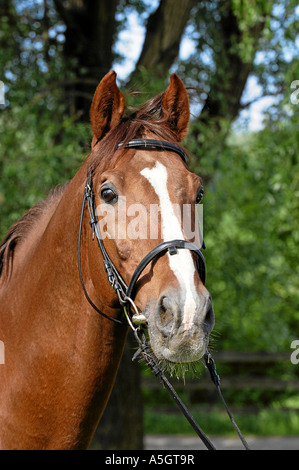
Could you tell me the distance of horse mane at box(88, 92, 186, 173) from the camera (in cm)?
249

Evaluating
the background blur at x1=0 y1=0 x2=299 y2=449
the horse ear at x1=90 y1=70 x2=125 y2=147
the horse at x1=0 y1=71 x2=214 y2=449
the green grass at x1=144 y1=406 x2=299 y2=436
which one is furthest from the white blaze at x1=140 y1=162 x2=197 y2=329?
the green grass at x1=144 y1=406 x2=299 y2=436

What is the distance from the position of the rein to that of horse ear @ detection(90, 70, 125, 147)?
0.20 meters

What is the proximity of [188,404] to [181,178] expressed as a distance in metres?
10.9

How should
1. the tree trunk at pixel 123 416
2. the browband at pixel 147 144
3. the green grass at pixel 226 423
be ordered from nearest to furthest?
the browband at pixel 147 144, the tree trunk at pixel 123 416, the green grass at pixel 226 423

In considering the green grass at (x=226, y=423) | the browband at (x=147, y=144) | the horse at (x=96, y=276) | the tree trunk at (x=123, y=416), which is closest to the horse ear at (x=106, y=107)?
the horse at (x=96, y=276)

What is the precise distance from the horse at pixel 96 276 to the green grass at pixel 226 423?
9090 mm

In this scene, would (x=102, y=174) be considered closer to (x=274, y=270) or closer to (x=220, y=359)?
(x=274, y=270)

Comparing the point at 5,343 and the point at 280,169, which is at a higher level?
the point at 280,169

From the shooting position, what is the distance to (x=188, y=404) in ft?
40.6

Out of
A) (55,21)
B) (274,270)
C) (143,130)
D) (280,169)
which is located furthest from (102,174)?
(274,270)

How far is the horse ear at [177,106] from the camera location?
271cm

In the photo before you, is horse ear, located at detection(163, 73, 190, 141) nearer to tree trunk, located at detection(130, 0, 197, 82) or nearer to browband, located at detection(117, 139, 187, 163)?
browband, located at detection(117, 139, 187, 163)

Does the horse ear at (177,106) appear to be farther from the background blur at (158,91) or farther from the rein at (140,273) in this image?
the background blur at (158,91)

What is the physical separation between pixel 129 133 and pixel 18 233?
0.98 metres
